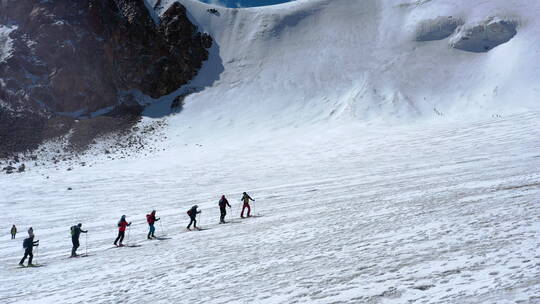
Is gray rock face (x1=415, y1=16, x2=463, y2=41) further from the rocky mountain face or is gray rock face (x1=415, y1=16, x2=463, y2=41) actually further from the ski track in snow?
the rocky mountain face

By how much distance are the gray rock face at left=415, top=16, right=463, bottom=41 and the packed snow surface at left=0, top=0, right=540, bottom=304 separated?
4.65ft

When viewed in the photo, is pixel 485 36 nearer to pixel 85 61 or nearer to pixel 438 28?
pixel 438 28

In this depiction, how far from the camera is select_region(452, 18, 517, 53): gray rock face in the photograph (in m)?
53.5

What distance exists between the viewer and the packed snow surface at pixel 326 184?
29.8 feet

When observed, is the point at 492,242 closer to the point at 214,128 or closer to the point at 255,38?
the point at 214,128

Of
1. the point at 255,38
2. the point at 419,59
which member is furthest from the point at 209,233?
the point at 255,38

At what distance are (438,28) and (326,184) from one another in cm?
4796

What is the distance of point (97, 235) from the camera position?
16.8m

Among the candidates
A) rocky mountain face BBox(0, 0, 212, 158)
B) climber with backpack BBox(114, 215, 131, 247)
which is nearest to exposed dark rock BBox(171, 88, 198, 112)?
rocky mountain face BBox(0, 0, 212, 158)

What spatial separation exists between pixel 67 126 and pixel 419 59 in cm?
4772

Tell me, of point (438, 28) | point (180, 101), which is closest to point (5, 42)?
point (180, 101)

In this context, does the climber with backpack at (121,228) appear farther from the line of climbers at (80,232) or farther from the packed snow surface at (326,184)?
the packed snow surface at (326,184)

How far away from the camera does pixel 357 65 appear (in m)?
56.8

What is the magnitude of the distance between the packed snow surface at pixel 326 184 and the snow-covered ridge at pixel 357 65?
1.07ft
